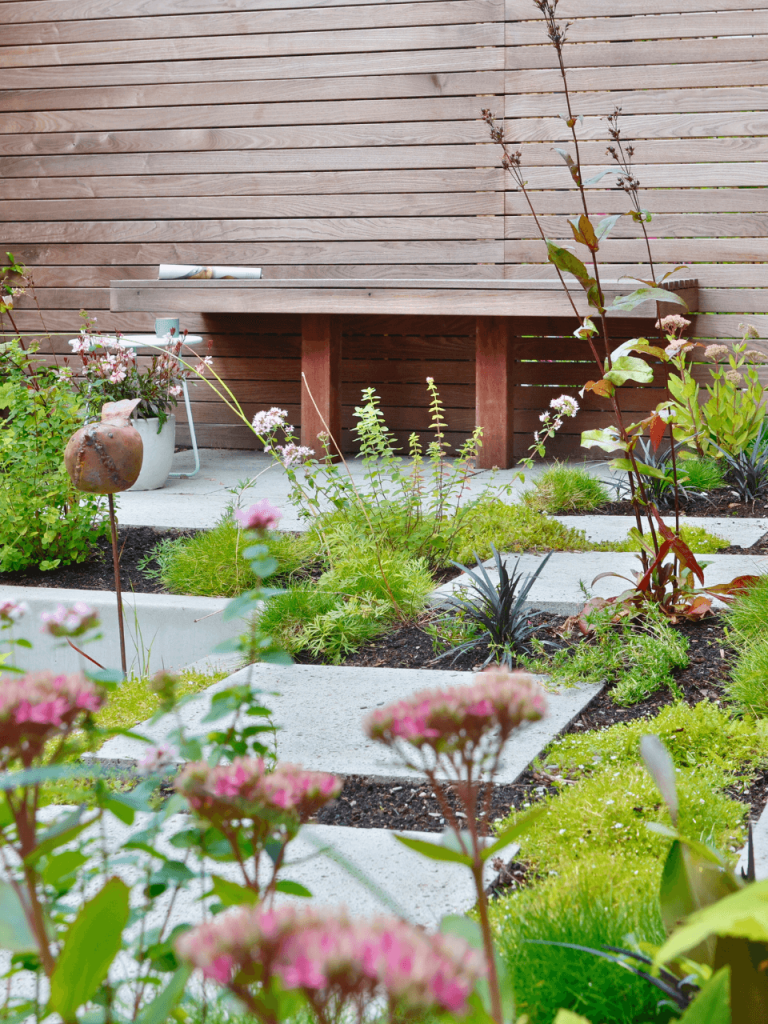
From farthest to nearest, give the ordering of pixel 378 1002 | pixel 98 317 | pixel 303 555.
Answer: pixel 98 317, pixel 303 555, pixel 378 1002

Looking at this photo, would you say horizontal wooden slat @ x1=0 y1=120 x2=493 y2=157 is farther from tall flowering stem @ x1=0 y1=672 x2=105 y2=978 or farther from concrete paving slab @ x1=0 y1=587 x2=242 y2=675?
tall flowering stem @ x1=0 y1=672 x2=105 y2=978

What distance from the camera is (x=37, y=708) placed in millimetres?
677

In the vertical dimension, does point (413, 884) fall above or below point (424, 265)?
below

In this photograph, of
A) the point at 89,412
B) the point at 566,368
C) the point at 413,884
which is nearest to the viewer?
the point at 413,884

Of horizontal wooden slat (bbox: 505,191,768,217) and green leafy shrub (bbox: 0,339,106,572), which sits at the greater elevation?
horizontal wooden slat (bbox: 505,191,768,217)

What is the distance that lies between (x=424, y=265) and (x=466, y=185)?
51cm

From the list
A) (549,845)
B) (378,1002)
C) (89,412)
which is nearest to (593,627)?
(549,845)

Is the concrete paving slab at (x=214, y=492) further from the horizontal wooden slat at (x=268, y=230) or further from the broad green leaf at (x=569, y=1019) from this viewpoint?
the broad green leaf at (x=569, y=1019)

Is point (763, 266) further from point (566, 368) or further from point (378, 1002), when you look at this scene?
point (378, 1002)

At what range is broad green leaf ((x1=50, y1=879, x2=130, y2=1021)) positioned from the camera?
62cm

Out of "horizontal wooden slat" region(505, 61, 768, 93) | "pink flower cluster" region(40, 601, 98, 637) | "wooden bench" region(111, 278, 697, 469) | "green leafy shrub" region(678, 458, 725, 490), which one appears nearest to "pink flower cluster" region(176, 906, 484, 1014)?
"pink flower cluster" region(40, 601, 98, 637)

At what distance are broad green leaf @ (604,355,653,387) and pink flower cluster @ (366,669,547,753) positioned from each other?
168 cm

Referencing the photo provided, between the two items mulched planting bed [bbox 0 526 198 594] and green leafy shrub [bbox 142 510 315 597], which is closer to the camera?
green leafy shrub [bbox 142 510 315 597]

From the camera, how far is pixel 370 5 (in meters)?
5.73
